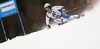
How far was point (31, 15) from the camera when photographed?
400 cm

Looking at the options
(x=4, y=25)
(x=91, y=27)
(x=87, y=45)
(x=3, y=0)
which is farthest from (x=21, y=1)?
(x=87, y=45)

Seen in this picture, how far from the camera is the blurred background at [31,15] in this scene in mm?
3896

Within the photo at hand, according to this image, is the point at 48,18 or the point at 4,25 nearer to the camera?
the point at 48,18

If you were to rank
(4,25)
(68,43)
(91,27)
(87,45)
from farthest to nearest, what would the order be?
(4,25)
(91,27)
(68,43)
(87,45)

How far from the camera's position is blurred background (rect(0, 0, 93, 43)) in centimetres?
390

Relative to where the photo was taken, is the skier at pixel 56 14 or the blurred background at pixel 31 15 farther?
the blurred background at pixel 31 15

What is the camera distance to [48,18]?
3.75 m

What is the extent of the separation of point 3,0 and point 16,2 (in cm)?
36

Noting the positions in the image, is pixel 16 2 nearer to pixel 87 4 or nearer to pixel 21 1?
pixel 21 1

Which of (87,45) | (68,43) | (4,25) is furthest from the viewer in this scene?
(4,25)

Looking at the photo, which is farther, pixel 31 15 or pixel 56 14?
pixel 31 15

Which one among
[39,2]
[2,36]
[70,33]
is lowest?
[2,36]

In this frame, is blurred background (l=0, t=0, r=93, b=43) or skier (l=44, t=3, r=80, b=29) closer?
skier (l=44, t=3, r=80, b=29)

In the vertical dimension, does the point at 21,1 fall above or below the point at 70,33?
above
